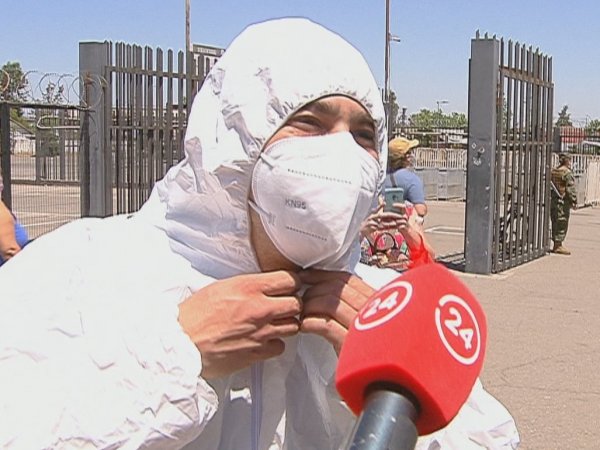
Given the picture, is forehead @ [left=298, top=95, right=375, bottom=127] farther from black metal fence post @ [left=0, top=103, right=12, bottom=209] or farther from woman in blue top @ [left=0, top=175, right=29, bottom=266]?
black metal fence post @ [left=0, top=103, right=12, bottom=209]

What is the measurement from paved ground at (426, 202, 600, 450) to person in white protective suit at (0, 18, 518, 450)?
14.5 ft

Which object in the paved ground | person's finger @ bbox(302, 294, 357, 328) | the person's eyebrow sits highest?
the person's eyebrow

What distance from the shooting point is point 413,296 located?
1.20 meters

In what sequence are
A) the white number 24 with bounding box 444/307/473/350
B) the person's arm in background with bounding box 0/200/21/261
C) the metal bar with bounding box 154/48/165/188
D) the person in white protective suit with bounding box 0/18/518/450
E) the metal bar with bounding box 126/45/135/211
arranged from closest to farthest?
1. the white number 24 with bounding box 444/307/473/350
2. the person in white protective suit with bounding box 0/18/518/450
3. the person's arm in background with bounding box 0/200/21/261
4. the metal bar with bounding box 126/45/135/211
5. the metal bar with bounding box 154/48/165/188

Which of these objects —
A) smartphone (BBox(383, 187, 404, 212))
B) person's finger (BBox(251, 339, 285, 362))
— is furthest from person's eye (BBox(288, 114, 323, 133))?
smartphone (BBox(383, 187, 404, 212))

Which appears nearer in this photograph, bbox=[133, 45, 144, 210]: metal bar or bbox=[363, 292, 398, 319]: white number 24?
bbox=[363, 292, 398, 319]: white number 24

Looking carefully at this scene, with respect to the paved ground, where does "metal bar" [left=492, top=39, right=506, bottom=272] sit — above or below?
above

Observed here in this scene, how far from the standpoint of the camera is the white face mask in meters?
1.69

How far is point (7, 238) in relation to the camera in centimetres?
546

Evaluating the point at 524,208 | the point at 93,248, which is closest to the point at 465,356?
the point at 93,248

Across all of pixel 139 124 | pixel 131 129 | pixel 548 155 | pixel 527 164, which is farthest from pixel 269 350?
pixel 548 155

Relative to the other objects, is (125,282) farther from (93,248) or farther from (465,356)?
(465,356)

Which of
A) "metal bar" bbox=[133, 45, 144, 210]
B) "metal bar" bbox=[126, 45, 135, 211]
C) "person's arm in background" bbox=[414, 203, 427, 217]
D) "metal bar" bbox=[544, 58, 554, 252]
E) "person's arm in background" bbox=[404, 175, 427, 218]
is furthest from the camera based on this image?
"metal bar" bbox=[544, 58, 554, 252]

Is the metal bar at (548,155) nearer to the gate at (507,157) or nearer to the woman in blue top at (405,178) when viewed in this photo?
the gate at (507,157)
